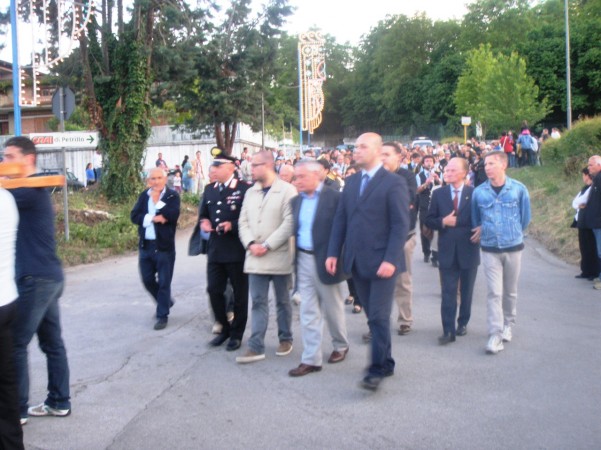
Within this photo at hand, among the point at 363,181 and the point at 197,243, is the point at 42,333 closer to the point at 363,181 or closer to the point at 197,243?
the point at 363,181

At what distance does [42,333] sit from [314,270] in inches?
94.4

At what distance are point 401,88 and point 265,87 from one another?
5864cm

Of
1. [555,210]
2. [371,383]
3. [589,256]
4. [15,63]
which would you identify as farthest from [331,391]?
[555,210]

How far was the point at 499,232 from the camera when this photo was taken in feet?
23.5

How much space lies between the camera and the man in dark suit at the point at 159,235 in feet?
27.6

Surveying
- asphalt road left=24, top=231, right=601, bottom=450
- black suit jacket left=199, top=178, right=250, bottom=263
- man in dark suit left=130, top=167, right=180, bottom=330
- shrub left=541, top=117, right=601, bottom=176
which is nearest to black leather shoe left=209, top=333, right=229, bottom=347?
asphalt road left=24, top=231, right=601, bottom=450

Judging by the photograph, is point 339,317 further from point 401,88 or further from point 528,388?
point 401,88

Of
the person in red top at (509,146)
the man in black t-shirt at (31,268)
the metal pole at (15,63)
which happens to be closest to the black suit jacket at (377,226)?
the man in black t-shirt at (31,268)

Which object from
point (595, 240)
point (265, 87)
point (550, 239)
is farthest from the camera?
point (265, 87)

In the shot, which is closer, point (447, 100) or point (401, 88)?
point (447, 100)

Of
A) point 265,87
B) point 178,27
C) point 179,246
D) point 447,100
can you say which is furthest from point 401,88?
point 179,246

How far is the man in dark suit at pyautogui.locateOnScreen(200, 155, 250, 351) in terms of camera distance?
24.2 feet

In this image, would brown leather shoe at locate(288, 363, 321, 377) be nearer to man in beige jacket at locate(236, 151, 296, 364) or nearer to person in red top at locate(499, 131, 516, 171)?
man in beige jacket at locate(236, 151, 296, 364)

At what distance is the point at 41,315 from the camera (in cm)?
514
